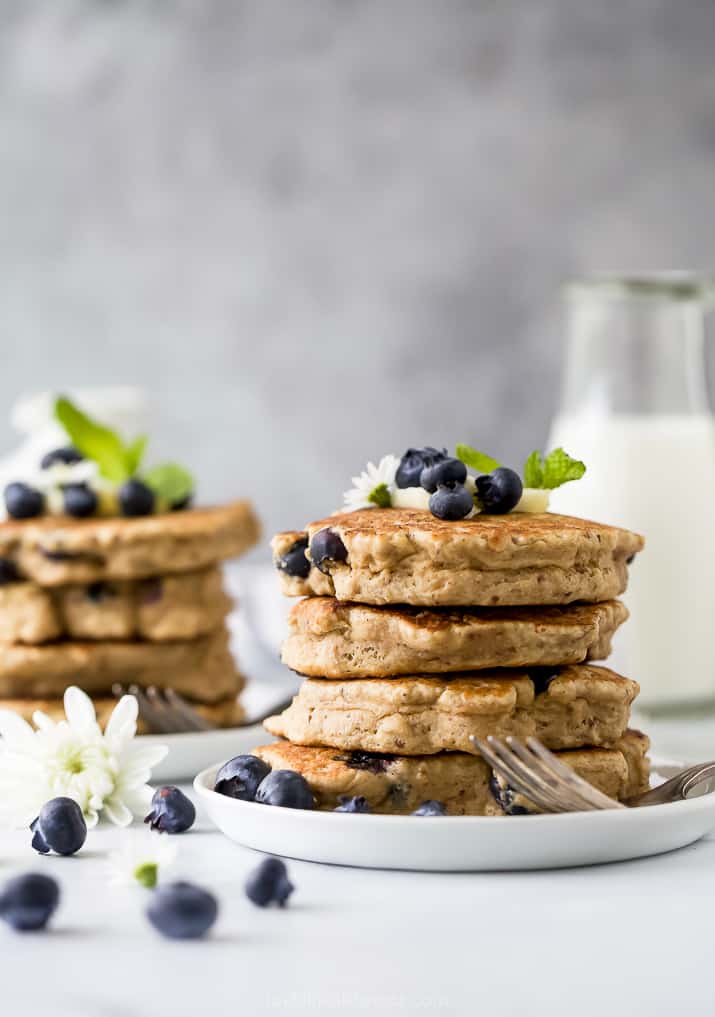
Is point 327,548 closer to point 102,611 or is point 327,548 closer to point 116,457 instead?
point 102,611

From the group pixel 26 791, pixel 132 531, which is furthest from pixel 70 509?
pixel 26 791

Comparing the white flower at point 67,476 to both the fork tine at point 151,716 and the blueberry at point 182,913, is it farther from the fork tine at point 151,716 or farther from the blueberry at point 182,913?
the blueberry at point 182,913

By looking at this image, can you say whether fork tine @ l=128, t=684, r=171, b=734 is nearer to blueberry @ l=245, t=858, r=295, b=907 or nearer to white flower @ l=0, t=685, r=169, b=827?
white flower @ l=0, t=685, r=169, b=827

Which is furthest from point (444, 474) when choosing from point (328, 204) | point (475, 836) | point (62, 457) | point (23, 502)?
point (328, 204)

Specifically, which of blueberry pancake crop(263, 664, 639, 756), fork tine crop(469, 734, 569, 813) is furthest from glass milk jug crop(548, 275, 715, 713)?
fork tine crop(469, 734, 569, 813)

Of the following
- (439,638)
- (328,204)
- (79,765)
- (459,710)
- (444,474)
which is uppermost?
(328,204)

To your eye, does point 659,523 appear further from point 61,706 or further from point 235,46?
point 235,46
